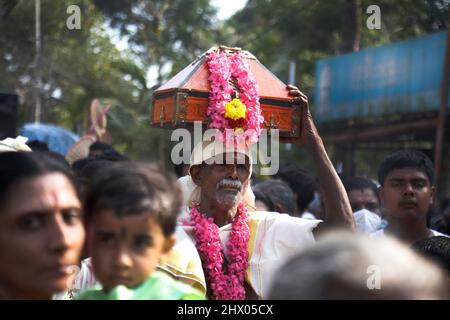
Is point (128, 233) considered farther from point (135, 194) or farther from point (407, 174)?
point (407, 174)

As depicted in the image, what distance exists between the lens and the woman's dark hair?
2.31 m

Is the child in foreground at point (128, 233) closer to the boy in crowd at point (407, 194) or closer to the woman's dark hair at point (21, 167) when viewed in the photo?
the woman's dark hair at point (21, 167)

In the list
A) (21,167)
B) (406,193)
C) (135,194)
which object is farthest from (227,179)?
(21,167)


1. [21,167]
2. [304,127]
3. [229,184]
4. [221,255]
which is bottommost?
[221,255]

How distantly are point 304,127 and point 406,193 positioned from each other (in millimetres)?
1021

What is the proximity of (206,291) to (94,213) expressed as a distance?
1554 mm

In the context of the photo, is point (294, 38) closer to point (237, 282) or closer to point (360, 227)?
point (360, 227)

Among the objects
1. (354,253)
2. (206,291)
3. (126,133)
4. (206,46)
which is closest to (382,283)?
(354,253)

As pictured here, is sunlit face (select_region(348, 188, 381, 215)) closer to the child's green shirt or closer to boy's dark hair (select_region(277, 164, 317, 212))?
boy's dark hair (select_region(277, 164, 317, 212))

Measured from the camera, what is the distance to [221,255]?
4.07 m

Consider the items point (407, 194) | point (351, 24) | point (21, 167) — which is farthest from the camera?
point (351, 24)

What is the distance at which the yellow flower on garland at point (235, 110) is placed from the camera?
154 inches

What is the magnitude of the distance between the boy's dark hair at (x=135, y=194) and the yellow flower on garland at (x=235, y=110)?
1.36 m

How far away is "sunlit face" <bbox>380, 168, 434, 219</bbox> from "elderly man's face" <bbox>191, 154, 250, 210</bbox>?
1.09m
